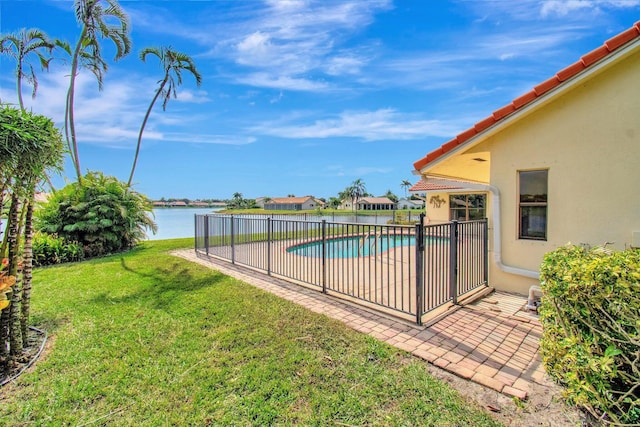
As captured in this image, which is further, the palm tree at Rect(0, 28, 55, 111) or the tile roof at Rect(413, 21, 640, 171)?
the palm tree at Rect(0, 28, 55, 111)

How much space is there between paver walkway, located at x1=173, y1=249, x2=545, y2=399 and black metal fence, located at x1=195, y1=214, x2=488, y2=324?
305 millimetres

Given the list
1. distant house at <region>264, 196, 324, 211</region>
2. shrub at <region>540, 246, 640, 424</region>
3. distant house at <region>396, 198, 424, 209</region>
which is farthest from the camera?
distant house at <region>264, 196, 324, 211</region>

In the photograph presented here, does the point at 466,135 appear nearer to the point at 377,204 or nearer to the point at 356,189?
the point at 377,204

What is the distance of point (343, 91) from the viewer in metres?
14.6

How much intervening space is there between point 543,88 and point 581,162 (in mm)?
1269

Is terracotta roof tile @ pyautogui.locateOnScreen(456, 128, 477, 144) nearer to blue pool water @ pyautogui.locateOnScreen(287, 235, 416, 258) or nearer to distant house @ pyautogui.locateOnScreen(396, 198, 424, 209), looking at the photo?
blue pool water @ pyautogui.locateOnScreen(287, 235, 416, 258)

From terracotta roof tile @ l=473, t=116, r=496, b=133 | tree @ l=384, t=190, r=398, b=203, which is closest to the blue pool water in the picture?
terracotta roof tile @ l=473, t=116, r=496, b=133

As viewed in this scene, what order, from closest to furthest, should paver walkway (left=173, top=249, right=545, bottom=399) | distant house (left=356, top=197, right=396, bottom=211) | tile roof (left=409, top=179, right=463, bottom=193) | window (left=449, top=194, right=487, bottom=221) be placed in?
paver walkway (left=173, top=249, right=545, bottom=399) → window (left=449, top=194, right=487, bottom=221) → tile roof (left=409, top=179, right=463, bottom=193) → distant house (left=356, top=197, right=396, bottom=211)

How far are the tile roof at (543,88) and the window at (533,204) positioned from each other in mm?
1096

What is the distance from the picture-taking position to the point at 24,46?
1061 cm

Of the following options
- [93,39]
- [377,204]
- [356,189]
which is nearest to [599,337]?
[93,39]

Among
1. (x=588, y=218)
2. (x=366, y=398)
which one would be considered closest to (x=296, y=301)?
(x=366, y=398)

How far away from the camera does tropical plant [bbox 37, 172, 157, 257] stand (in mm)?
9500

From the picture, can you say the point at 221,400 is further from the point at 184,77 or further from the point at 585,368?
the point at 184,77
